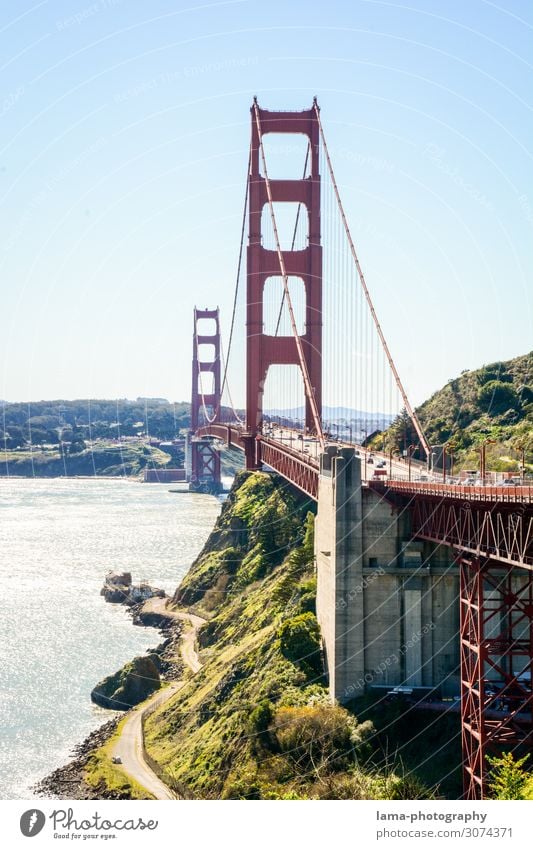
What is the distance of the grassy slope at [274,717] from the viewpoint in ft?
87.6

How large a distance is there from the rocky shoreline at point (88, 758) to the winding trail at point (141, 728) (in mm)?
425

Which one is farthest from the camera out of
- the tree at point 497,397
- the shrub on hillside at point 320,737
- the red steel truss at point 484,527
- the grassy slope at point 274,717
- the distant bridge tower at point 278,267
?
the tree at point 497,397

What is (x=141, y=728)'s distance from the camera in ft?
126

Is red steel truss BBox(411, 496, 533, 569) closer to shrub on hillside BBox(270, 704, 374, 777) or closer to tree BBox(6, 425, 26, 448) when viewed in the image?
shrub on hillside BBox(270, 704, 374, 777)

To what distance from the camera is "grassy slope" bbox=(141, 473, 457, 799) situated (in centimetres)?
2670

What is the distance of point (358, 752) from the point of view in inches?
1069

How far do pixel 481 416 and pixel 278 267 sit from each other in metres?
14.1

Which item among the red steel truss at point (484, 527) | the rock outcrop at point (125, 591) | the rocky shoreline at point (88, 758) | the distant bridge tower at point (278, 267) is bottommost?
the rocky shoreline at point (88, 758)

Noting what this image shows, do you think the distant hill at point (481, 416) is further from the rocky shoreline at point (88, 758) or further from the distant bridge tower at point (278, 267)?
the rocky shoreline at point (88, 758)

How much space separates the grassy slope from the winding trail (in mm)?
521

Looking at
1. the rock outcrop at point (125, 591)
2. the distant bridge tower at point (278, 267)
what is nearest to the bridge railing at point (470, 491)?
the distant bridge tower at point (278, 267)

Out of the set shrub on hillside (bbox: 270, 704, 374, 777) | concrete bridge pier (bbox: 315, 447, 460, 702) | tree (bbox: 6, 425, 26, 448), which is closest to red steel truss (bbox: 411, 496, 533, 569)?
concrete bridge pier (bbox: 315, 447, 460, 702)

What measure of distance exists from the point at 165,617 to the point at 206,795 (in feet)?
84.4
